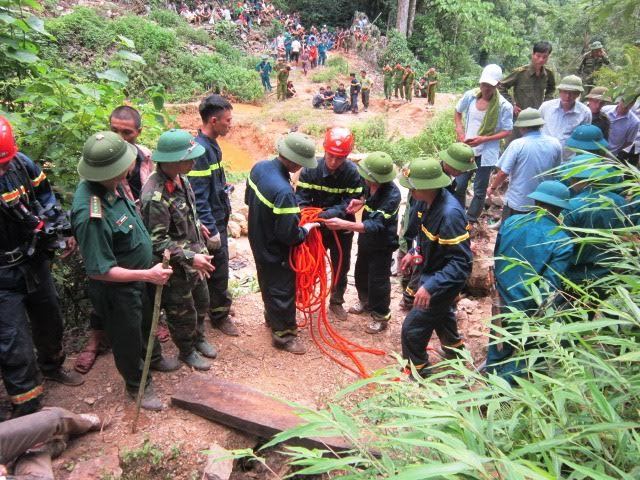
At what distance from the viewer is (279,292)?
3973 millimetres

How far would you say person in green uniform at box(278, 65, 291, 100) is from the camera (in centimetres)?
1794

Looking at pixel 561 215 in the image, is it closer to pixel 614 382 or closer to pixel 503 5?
pixel 614 382

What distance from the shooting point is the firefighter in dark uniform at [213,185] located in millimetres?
3736

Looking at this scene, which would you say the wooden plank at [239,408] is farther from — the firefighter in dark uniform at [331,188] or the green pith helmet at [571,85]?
the green pith helmet at [571,85]

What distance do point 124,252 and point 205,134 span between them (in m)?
1.31

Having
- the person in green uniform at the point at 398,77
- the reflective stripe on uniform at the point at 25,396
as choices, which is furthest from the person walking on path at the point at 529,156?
the person in green uniform at the point at 398,77

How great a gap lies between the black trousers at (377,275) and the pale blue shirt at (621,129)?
3691mm

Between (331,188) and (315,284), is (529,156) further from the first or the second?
(315,284)

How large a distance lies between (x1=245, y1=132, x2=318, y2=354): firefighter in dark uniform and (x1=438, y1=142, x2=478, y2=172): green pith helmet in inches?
48.7

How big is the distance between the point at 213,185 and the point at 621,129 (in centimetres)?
531

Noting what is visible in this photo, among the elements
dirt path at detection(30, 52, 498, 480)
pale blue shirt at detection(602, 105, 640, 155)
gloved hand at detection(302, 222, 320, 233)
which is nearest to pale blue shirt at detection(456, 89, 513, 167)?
dirt path at detection(30, 52, 498, 480)

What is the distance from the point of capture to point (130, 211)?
9.75 feet

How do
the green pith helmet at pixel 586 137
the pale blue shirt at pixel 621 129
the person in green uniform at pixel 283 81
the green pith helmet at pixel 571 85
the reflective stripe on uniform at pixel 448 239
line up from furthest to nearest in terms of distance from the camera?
the person in green uniform at pixel 283 81, the pale blue shirt at pixel 621 129, the green pith helmet at pixel 571 85, the green pith helmet at pixel 586 137, the reflective stripe on uniform at pixel 448 239

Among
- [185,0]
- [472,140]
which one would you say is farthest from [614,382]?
[185,0]
